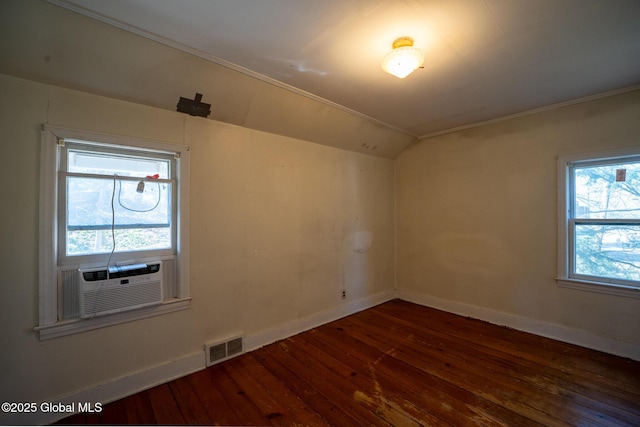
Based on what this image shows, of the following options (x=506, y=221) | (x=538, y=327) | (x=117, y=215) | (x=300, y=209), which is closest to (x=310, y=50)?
(x=300, y=209)

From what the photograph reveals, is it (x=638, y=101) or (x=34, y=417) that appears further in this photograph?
(x=638, y=101)

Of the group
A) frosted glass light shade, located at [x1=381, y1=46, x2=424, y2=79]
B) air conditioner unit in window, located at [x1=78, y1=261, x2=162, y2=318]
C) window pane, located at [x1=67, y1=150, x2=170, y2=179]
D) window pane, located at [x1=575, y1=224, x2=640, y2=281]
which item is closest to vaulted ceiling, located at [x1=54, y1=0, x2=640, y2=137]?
frosted glass light shade, located at [x1=381, y1=46, x2=424, y2=79]

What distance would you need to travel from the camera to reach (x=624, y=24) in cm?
163

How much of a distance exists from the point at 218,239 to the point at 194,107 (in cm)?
119

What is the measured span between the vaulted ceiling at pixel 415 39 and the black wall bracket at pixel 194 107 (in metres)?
0.42

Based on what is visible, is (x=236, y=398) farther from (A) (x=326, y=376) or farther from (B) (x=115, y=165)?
(B) (x=115, y=165)

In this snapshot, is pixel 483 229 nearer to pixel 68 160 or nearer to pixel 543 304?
pixel 543 304

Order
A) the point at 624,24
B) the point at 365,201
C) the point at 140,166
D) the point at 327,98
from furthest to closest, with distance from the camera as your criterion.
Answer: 1. the point at 365,201
2. the point at 327,98
3. the point at 140,166
4. the point at 624,24

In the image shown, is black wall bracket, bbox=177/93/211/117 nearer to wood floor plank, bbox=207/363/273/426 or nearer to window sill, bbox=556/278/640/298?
wood floor plank, bbox=207/363/273/426

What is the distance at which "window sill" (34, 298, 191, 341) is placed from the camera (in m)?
1.75

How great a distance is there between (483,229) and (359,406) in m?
2.66

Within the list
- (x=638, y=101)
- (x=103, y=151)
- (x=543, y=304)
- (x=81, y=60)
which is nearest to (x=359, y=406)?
(x=543, y=304)

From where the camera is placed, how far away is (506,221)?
3.19 metres

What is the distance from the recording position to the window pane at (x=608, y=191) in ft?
8.21
